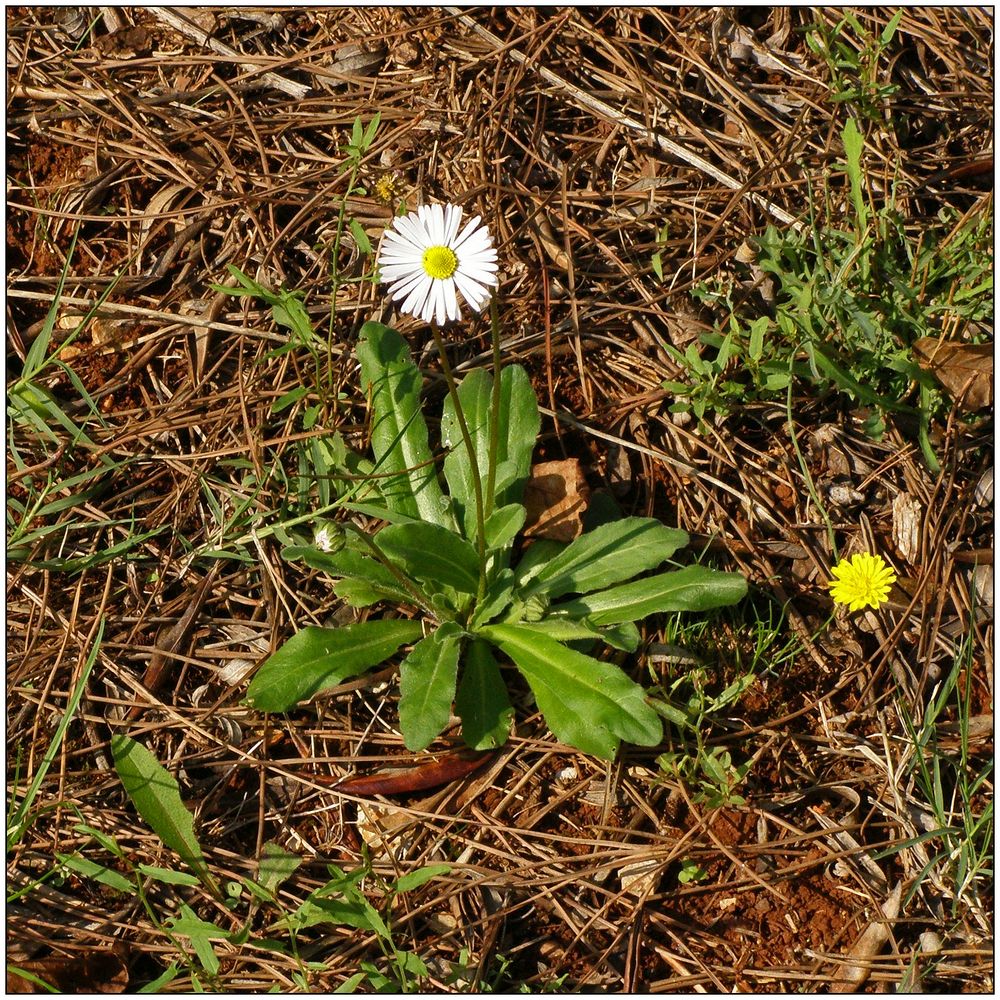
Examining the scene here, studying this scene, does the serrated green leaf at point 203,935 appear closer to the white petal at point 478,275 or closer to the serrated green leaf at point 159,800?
the serrated green leaf at point 159,800

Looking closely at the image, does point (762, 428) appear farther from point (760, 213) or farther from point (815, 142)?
point (815, 142)

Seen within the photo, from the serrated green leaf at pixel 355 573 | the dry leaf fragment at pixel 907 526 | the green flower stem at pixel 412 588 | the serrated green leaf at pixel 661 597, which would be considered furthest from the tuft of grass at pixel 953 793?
the serrated green leaf at pixel 355 573

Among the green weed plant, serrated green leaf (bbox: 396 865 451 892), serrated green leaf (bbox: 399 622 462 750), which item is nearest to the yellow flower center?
the green weed plant

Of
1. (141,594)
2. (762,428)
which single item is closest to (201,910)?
(141,594)

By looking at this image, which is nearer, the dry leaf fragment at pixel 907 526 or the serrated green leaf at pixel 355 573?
the serrated green leaf at pixel 355 573

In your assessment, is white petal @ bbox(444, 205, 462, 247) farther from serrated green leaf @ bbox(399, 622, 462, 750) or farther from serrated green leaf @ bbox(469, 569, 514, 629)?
serrated green leaf @ bbox(399, 622, 462, 750)

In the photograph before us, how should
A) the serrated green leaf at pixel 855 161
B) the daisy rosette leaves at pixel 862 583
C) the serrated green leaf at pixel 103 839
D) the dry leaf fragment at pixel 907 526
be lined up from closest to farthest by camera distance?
the serrated green leaf at pixel 103 839 → the daisy rosette leaves at pixel 862 583 → the serrated green leaf at pixel 855 161 → the dry leaf fragment at pixel 907 526

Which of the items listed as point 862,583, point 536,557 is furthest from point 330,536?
point 862,583
